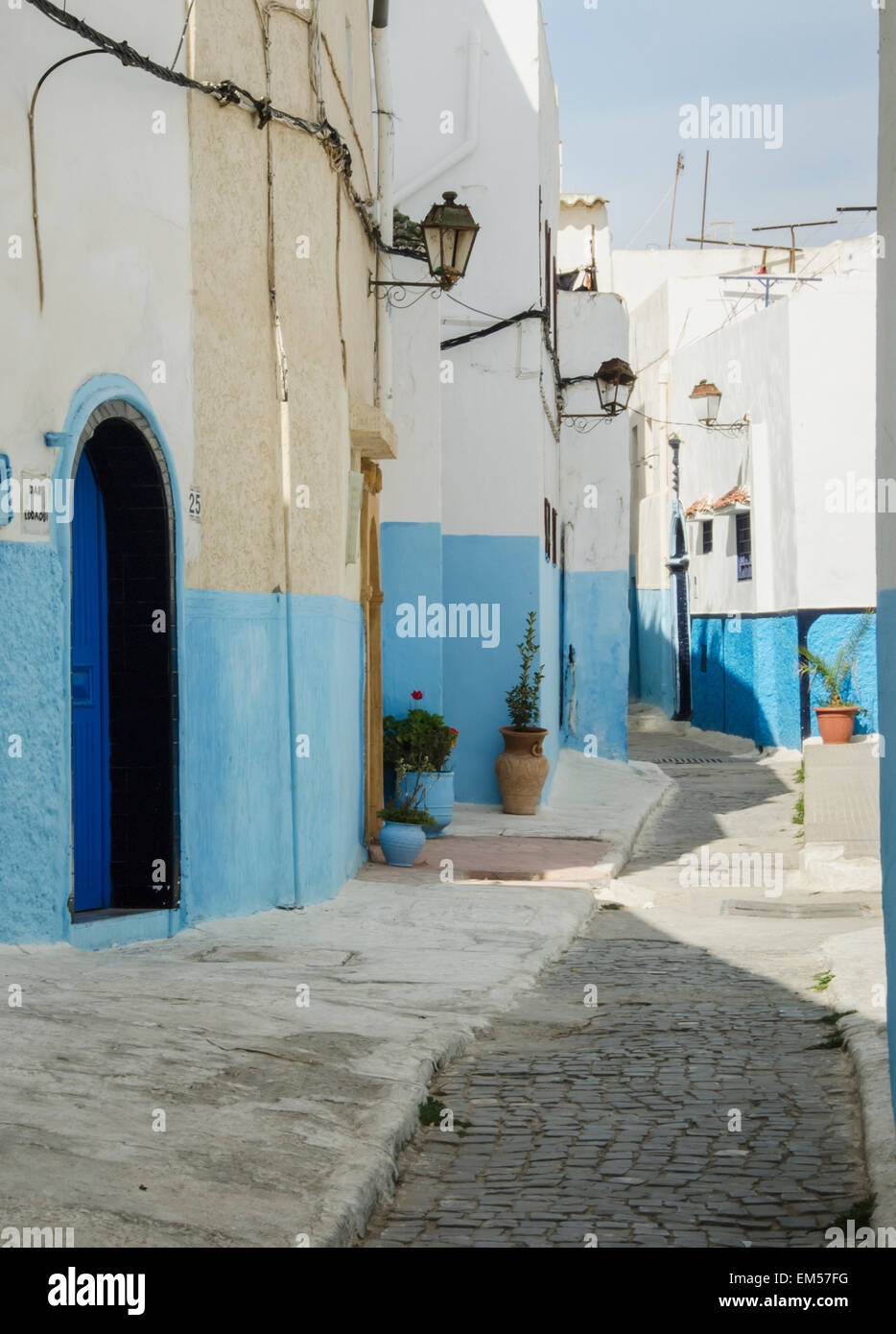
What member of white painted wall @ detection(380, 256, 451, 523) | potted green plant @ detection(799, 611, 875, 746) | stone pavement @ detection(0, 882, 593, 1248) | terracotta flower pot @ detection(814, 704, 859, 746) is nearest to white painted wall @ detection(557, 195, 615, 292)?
potted green plant @ detection(799, 611, 875, 746)

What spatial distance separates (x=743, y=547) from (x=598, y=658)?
16.4 ft

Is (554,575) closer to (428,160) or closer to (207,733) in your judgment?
(428,160)

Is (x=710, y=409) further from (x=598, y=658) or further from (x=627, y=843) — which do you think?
(x=627, y=843)

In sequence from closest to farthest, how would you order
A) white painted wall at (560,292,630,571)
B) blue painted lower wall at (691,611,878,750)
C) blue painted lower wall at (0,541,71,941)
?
blue painted lower wall at (0,541,71,941) < white painted wall at (560,292,630,571) < blue painted lower wall at (691,611,878,750)

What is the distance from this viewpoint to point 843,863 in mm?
11164

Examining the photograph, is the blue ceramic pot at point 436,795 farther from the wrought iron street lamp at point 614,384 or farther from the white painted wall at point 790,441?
the white painted wall at point 790,441

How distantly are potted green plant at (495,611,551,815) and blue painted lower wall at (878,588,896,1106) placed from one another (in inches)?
401

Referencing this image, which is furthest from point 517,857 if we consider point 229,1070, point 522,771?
point 229,1070

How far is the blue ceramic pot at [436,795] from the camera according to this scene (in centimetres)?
1276

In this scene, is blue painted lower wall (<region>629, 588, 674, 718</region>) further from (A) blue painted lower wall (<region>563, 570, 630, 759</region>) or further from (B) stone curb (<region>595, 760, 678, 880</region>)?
(B) stone curb (<region>595, 760, 678, 880</region>)

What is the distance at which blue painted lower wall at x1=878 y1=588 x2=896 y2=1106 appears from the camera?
4.09 metres

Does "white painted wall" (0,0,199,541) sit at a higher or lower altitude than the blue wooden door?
higher

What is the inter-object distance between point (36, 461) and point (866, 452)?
1696cm
